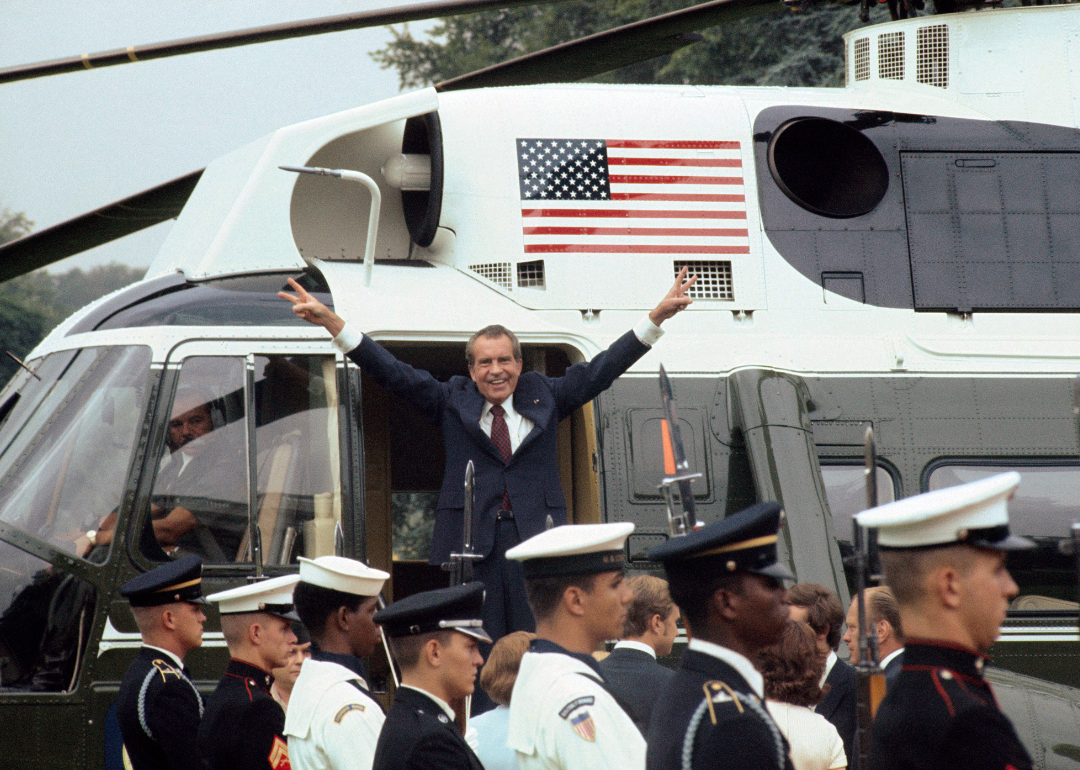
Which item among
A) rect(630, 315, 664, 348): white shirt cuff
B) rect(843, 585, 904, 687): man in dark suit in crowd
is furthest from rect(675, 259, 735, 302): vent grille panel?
rect(843, 585, 904, 687): man in dark suit in crowd

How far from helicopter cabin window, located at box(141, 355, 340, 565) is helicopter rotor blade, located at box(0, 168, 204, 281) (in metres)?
2.19

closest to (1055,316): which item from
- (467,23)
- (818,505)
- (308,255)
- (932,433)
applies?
(932,433)

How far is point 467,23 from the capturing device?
2706 centimetres

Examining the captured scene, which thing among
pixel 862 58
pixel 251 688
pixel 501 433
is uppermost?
pixel 862 58

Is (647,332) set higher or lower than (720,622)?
higher

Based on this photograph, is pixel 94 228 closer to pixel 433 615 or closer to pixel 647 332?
pixel 647 332

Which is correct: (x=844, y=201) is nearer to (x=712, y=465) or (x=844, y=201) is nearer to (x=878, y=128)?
(x=878, y=128)

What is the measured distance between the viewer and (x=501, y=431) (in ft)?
19.3

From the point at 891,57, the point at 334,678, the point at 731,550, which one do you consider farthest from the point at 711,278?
the point at 731,550

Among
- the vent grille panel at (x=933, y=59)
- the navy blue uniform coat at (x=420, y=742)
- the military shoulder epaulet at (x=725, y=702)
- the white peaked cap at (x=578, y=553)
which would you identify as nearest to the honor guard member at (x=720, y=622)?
the military shoulder epaulet at (x=725, y=702)

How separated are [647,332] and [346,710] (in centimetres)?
238

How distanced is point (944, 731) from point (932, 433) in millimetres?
4319

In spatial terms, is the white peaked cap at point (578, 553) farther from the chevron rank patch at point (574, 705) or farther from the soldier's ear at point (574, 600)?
the chevron rank patch at point (574, 705)

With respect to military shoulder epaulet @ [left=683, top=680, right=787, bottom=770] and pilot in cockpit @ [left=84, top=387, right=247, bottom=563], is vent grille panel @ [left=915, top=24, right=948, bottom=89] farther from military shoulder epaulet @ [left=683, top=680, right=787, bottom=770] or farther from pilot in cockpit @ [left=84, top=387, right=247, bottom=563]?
military shoulder epaulet @ [left=683, top=680, right=787, bottom=770]
